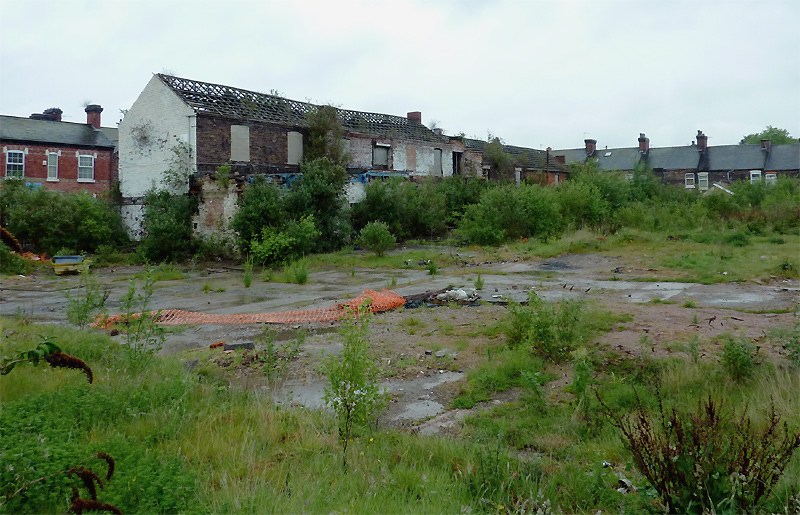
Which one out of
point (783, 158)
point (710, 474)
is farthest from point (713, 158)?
point (710, 474)

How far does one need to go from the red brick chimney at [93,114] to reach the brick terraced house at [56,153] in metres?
0.06

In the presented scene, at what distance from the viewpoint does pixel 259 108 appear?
2694 centimetres

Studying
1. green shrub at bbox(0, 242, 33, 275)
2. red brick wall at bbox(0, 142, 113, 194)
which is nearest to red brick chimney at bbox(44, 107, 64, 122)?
red brick wall at bbox(0, 142, 113, 194)

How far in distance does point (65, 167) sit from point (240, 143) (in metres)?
14.7

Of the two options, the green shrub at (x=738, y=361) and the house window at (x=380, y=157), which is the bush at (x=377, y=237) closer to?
the house window at (x=380, y=157)

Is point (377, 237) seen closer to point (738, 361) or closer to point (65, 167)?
point (738, 361)

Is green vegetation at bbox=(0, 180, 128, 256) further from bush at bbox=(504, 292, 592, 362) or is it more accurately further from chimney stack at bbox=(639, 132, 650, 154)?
chimney stack at bbox=(639, 132, 650, 154)

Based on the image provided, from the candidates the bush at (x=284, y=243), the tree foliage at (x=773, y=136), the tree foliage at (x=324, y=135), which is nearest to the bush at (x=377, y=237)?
the bush at (x=284, y=243)

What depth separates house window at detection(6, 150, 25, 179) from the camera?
30688mm

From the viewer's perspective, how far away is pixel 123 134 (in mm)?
25344

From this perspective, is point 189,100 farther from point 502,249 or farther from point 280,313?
point 280,313

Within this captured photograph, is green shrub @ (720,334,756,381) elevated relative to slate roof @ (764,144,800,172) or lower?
lower

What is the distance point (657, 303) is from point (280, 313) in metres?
6.95

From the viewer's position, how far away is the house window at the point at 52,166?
31969 mm
